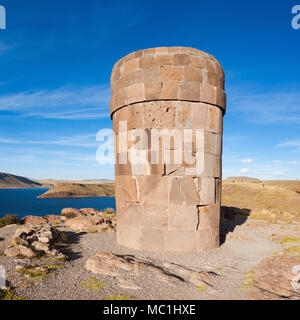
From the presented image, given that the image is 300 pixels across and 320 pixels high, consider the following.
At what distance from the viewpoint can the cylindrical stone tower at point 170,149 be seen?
678cm

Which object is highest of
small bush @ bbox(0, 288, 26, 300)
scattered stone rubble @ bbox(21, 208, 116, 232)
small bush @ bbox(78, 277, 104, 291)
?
small bush @ bbox(0, 288, 26, 300)

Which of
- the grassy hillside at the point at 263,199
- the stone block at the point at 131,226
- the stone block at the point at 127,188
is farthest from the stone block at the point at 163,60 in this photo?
the grassy hillside at the point at 263,199

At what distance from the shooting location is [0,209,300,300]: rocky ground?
4.00 m

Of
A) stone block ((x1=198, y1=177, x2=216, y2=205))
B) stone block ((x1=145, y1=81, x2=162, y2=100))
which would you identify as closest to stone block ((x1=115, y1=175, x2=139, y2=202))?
stone block ((x1=198, y1=177, x2=216, y2=205))

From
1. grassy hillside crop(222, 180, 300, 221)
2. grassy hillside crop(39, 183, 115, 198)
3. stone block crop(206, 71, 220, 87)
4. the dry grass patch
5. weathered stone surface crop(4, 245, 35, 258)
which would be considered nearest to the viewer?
the dry grass patch

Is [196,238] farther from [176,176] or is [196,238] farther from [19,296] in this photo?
[19,296]

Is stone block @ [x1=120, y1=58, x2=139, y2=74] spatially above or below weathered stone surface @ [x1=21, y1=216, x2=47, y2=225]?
above

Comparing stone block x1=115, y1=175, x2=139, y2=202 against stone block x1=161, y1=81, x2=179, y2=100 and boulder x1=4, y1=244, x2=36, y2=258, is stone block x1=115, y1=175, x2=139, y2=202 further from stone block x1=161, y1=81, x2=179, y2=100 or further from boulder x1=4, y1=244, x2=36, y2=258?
boulder x1=4, y1=244, x2=36, y2=258

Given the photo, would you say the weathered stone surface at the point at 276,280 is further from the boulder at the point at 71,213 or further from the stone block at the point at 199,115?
the boulder at the point at 71,213

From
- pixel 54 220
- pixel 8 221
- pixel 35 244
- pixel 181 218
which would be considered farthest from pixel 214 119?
pixel 8 221

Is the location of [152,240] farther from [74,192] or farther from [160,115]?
[74,192]

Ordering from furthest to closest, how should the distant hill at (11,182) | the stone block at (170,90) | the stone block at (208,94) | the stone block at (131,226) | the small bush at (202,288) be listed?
the distant hill at (11,182) < the stone block at (208,94) < the stone block at (131,226) < the stone block at (170,90) < the small bush at (202,288)

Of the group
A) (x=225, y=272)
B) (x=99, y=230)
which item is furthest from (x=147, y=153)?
(x=99, y=230)
